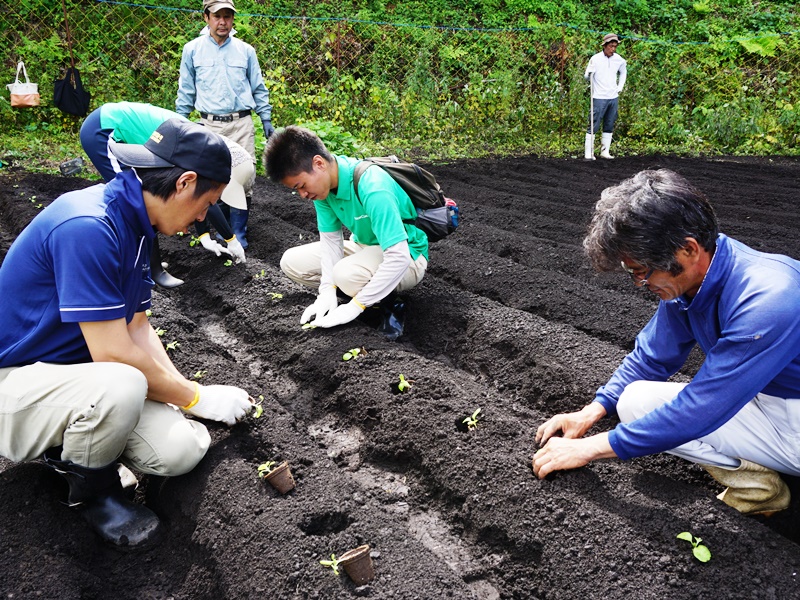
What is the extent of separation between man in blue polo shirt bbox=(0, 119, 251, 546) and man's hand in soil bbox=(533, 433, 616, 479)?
1400mm

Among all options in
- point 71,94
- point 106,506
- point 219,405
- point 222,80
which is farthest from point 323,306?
point 71,94

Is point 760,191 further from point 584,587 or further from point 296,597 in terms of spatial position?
point 296,597

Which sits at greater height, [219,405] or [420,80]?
[420,80]

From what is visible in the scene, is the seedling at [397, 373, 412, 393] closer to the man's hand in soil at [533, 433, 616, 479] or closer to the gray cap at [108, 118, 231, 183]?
the man's hand in soil at [533, 433, 616, 479]

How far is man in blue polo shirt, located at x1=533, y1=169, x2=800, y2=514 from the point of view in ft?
5.90

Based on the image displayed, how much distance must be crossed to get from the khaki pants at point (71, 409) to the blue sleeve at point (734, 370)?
1.63 m

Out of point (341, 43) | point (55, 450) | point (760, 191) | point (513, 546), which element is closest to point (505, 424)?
point (513, 546)

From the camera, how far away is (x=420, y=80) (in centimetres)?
1124

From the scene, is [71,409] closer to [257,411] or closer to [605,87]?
[257,411]

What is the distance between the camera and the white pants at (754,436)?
2.06 m

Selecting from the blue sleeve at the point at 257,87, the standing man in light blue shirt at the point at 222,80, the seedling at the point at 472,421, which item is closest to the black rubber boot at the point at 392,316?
the seedling at the point at 472,421

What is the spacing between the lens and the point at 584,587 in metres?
2.01

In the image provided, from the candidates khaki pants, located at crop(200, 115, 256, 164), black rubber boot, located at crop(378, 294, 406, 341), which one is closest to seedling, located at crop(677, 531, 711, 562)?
black rubber boot, located at crop(378, 294, 406, 341)

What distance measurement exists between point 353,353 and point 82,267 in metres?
1.66
